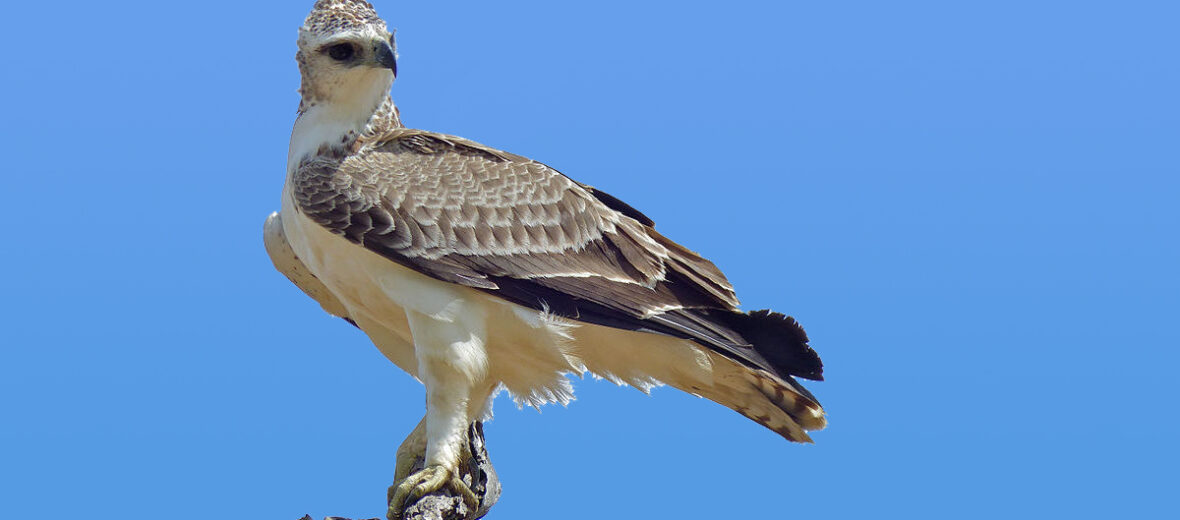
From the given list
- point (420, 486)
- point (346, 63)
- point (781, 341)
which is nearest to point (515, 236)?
point (346, 63)

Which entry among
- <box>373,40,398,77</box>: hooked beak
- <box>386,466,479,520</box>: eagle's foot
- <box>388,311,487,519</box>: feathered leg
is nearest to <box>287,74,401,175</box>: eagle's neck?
<box>373,40,398,77</box>: hooked beak

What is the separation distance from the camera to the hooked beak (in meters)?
7.66

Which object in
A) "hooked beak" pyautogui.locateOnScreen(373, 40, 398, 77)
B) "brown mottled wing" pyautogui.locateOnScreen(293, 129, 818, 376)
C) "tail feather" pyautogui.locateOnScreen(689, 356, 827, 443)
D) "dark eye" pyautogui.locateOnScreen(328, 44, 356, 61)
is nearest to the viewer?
"brown mottled wing" pyautogui.locateOnScreen(293, 129, 818, 376)

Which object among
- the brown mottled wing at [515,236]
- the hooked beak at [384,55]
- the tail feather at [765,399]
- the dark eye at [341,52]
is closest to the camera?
the brown mottled wing at [515,236]

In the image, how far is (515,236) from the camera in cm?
777

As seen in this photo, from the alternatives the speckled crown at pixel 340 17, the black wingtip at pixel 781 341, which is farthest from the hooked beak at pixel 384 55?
the black wingtip at pixel 781 341

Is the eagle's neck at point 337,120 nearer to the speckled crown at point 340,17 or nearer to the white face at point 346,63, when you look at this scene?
the white face at point 346,63

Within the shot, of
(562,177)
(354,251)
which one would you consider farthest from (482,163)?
(354,251)

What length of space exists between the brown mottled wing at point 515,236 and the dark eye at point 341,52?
512mm

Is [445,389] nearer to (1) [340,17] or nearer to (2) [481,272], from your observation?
(2) [481,272]

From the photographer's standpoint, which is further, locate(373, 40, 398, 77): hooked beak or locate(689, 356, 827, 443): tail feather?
locate(689, 356, 827, 443): tail feather

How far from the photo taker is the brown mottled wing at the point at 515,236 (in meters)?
7.49

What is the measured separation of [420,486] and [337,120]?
6.67ft

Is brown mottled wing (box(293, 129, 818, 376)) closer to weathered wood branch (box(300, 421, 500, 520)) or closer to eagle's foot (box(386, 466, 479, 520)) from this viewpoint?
eagle's foot (box(386, 466, 479, 520))
